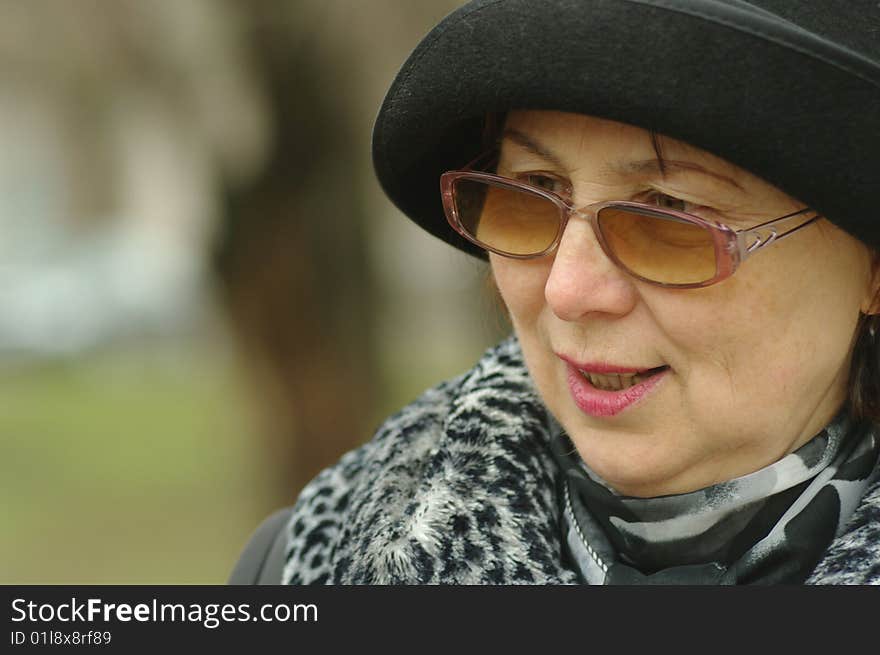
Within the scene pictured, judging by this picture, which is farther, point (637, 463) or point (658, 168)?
point (637, 463)

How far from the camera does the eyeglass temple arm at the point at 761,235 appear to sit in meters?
1.62

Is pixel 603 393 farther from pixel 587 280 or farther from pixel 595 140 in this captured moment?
pixel 595 140

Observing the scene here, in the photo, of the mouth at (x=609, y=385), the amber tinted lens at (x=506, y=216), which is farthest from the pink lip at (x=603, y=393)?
the amber tinted lens at (x=506, y=216)

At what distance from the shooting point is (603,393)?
182 cm

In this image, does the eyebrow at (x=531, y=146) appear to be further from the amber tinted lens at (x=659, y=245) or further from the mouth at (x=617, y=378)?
the mouth at (x=617, y=378)

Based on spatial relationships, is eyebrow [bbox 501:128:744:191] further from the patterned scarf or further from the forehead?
the patterned scarf

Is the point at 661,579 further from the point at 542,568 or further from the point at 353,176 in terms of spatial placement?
Result: the point at 353,176

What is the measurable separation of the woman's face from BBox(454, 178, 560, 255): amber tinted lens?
0.03 m

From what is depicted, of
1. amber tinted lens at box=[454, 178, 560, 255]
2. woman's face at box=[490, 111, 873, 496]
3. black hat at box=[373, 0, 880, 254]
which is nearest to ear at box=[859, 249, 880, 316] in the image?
woman's face at box=[490, 111, 873, 496]

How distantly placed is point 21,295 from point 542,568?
12.8m

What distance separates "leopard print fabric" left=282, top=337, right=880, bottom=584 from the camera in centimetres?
190

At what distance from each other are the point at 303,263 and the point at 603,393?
12.3ft

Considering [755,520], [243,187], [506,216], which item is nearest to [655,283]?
[506,216]

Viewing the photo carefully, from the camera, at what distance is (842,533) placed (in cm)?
176
